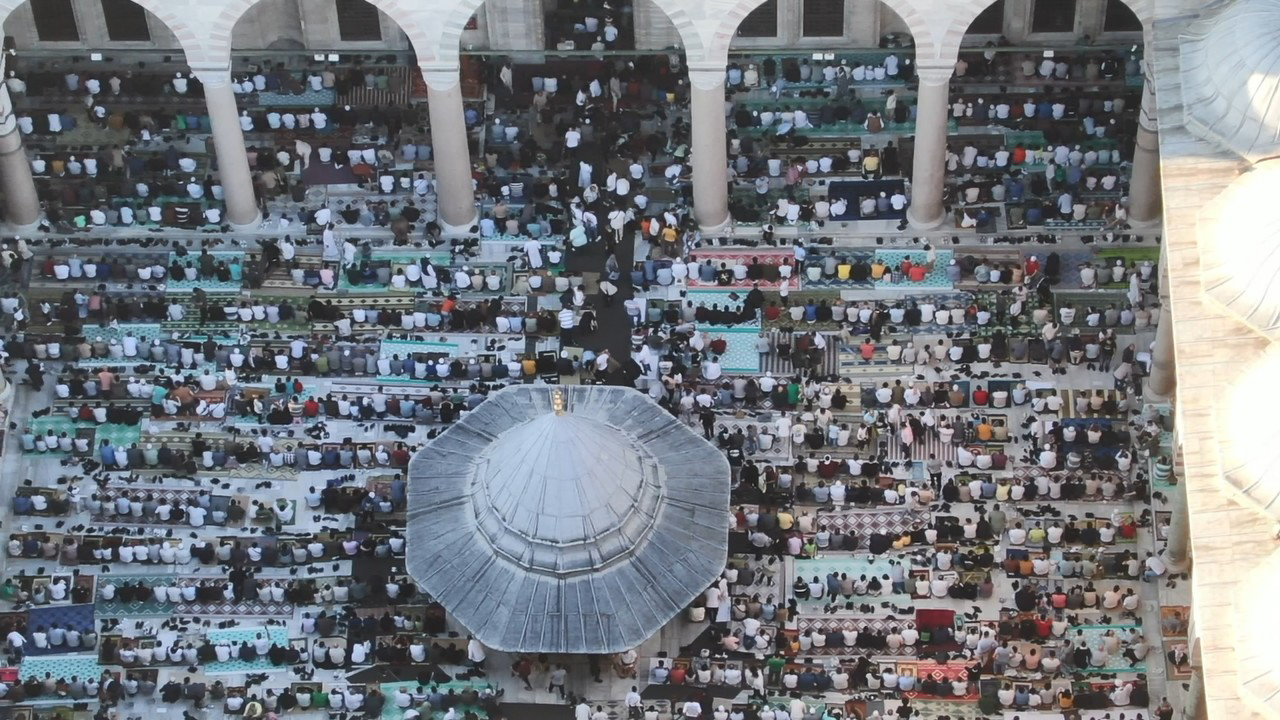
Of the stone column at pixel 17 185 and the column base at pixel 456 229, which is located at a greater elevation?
the stone column at pixel 17 185

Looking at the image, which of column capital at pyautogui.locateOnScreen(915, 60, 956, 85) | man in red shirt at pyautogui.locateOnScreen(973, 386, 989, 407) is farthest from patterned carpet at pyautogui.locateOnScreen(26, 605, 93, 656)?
column capital at pyautogui.locateOnScreen(915, 60, 956, 85)

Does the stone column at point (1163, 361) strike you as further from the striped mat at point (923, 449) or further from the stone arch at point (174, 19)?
the stone arch at point (174, 19)

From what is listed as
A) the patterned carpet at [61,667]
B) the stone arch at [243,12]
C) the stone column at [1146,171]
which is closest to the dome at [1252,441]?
the stone column at [1146,171]

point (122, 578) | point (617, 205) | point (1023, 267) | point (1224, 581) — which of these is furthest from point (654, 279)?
point (1224, 581)

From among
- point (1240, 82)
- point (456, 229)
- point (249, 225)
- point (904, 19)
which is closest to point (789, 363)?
point (904, 19)

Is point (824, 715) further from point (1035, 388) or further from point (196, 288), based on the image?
point (196, 288)

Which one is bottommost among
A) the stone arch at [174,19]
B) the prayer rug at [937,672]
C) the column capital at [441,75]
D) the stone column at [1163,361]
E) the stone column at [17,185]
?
the prayer rug at [937,672]
